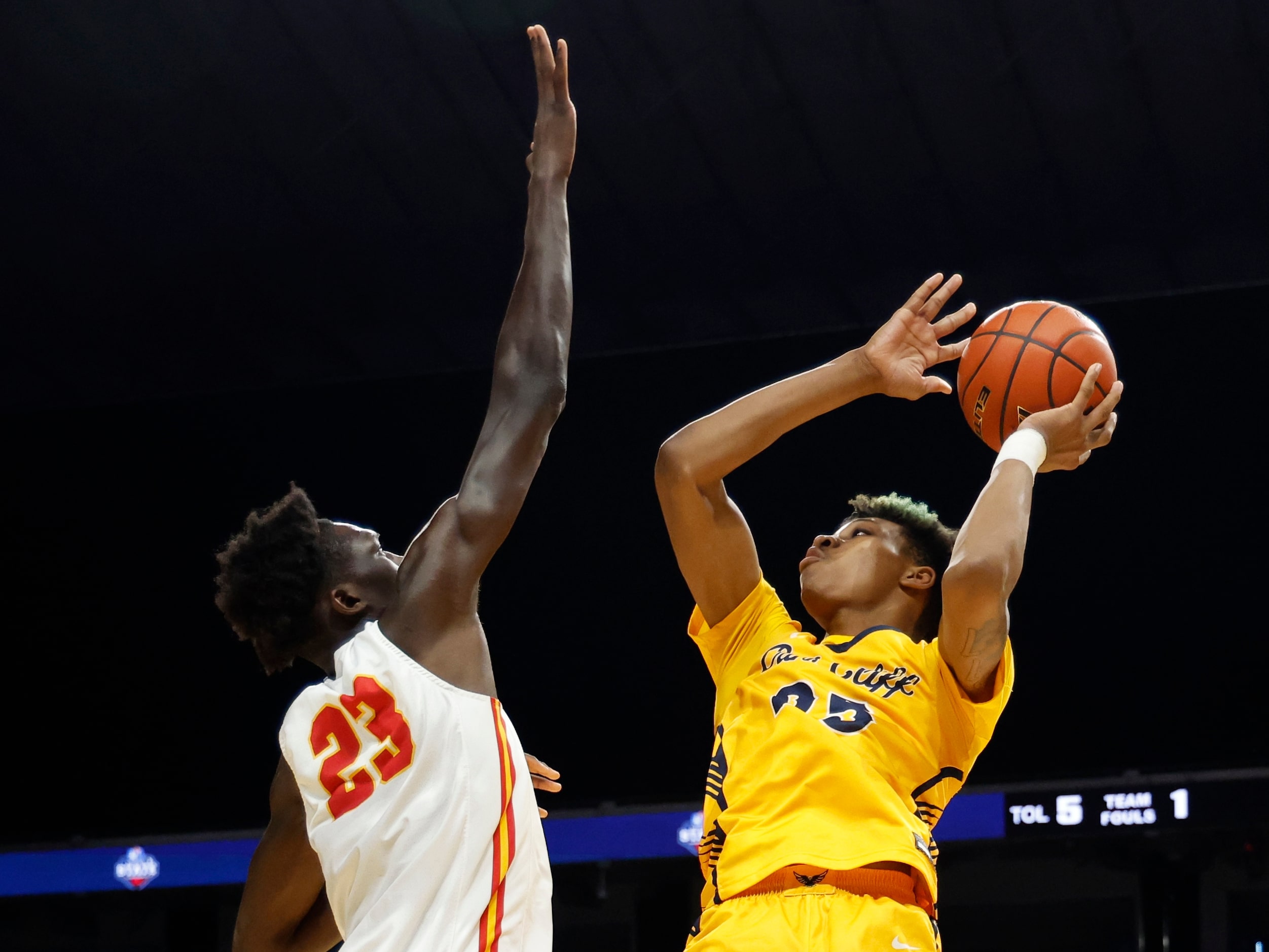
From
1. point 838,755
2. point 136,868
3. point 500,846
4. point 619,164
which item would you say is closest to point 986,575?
point 838,755

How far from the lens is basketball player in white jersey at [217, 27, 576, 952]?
1.83m

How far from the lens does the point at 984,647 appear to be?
8.29 ft

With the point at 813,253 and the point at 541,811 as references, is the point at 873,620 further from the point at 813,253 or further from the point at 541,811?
the point at 813,253

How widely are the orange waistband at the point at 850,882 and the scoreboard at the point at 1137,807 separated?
4.52 meters

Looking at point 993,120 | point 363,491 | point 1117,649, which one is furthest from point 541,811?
point 363,491

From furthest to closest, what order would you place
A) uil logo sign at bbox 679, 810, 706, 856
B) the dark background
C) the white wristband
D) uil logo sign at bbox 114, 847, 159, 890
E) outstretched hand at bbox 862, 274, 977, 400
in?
uil logo sign at bbox 114, 847, 159, 890 < uil logo sign at bbox 679, 810, 706, 856 < the dark background < outstretched hand at bbox 862, 274, 977, 400 < the white wristband

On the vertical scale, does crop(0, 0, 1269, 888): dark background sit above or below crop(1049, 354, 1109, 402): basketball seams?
above

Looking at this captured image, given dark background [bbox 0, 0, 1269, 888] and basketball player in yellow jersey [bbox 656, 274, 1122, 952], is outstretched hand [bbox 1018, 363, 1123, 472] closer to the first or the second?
basketball player in yellow jersey [bbox 656, 274, 1122, 952]

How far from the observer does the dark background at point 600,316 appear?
6.54 meters

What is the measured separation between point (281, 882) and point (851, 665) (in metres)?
1.10

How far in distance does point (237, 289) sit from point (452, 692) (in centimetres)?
638

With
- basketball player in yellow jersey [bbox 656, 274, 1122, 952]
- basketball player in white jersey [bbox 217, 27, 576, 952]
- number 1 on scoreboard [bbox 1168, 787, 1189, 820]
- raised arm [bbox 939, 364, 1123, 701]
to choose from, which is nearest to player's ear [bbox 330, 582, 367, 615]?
basketball player in white jersey [bbox 217, 27, 576, 952]

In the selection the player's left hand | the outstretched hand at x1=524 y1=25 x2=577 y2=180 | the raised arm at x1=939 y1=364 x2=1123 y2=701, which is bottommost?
the player's left hand

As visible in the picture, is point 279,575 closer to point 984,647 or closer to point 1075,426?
point 984,647
